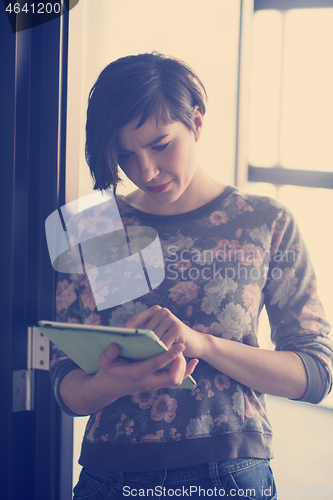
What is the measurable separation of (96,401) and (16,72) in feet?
2.04

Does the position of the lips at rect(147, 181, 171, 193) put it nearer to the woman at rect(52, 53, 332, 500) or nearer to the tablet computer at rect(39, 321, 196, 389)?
the woman at rect(52, 53, 332, 500)

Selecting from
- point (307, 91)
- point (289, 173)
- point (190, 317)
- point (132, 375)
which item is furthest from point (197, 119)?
point (307, 91)

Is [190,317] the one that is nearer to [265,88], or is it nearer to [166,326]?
[166,326]

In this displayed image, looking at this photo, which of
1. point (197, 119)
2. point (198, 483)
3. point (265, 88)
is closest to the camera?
point (198, 483)

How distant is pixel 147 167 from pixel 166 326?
0.90 ft

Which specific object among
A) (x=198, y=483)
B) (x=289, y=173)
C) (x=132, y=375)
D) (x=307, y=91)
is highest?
(x=307, y=91)

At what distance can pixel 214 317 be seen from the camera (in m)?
0.70

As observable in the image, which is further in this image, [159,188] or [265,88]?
[265,88]

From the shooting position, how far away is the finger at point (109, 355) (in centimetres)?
52

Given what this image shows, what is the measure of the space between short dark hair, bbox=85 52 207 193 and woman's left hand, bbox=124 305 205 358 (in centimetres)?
27

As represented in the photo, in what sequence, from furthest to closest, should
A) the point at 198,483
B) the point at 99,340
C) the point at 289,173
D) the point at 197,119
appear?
1. the point at 289,173
2. the point at 197,119
3. the point at 198,483
4. the point at 99,340

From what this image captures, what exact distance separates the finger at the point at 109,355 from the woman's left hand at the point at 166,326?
63mm

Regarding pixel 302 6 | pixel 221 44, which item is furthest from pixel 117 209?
pixel 302 6

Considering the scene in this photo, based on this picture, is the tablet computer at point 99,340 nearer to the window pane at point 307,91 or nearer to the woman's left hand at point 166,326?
the woman's left hand at point 166,326
